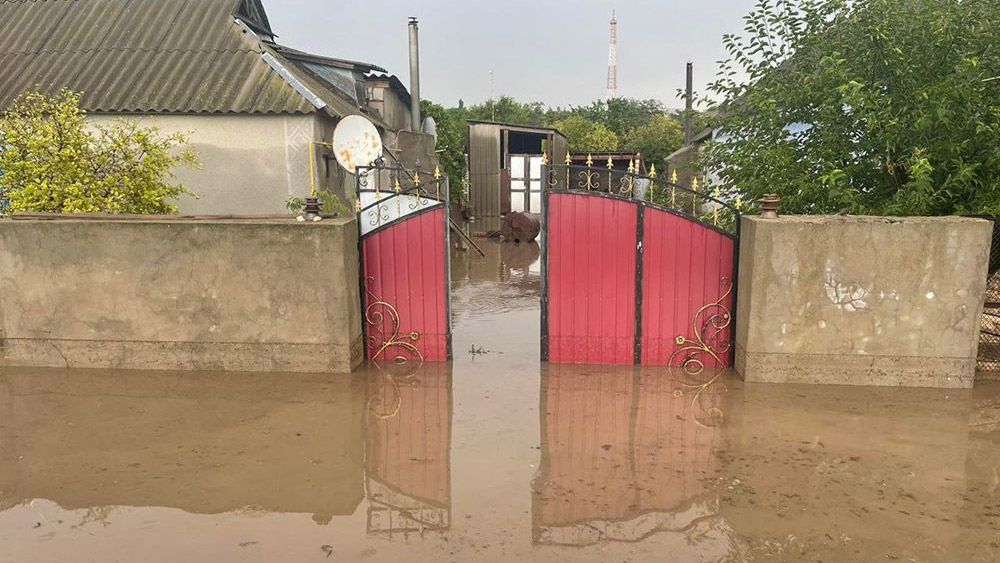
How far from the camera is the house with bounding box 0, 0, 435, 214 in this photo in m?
12.0

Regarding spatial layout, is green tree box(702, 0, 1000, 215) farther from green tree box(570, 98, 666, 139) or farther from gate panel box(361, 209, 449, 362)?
green tree box(570, 98, 666, 139)

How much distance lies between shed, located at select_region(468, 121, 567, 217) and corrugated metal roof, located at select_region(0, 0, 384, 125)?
7016mm

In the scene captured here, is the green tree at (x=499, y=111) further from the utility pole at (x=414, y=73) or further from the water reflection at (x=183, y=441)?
the water reflection at (x=183, y=441)

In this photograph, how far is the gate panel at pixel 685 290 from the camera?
21.6ft

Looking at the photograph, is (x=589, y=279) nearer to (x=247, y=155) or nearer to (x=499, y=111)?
(x=247, y=155)

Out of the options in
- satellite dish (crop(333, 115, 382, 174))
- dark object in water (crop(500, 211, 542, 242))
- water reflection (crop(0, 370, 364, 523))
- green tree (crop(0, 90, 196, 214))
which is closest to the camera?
water reflection (crop(0, 370, 364, 523))

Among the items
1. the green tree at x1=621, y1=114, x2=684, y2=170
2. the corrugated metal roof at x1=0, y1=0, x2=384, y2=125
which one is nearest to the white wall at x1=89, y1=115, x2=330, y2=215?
the corrugated metal roof at x1=0, y1=0, x2=384, y2=125

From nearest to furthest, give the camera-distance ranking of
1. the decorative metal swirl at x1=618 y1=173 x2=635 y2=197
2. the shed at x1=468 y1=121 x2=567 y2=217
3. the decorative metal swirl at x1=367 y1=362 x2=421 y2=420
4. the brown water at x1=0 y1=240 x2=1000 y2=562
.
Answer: the brown water at x1=0 y1=240 x2=1000 y2=562 < the decorative metal swirl at x1=367 y1=362 x2=421 y2=420 < the decorative metal swirl at x1=618 y1=173 x2=635 y2=197 < the shed at x1=468 y1=121 x2=567 y2=217

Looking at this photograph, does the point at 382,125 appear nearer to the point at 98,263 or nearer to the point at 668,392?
the point at 98,263

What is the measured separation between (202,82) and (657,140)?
27.1m

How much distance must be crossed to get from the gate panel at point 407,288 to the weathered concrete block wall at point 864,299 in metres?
3.08

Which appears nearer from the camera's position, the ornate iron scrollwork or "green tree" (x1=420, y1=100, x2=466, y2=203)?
the ornate iron scrollwork

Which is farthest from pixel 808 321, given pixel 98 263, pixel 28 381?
pixel 28 381

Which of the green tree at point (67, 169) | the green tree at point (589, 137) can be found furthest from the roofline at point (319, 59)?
the green tree at point (589, 137)
